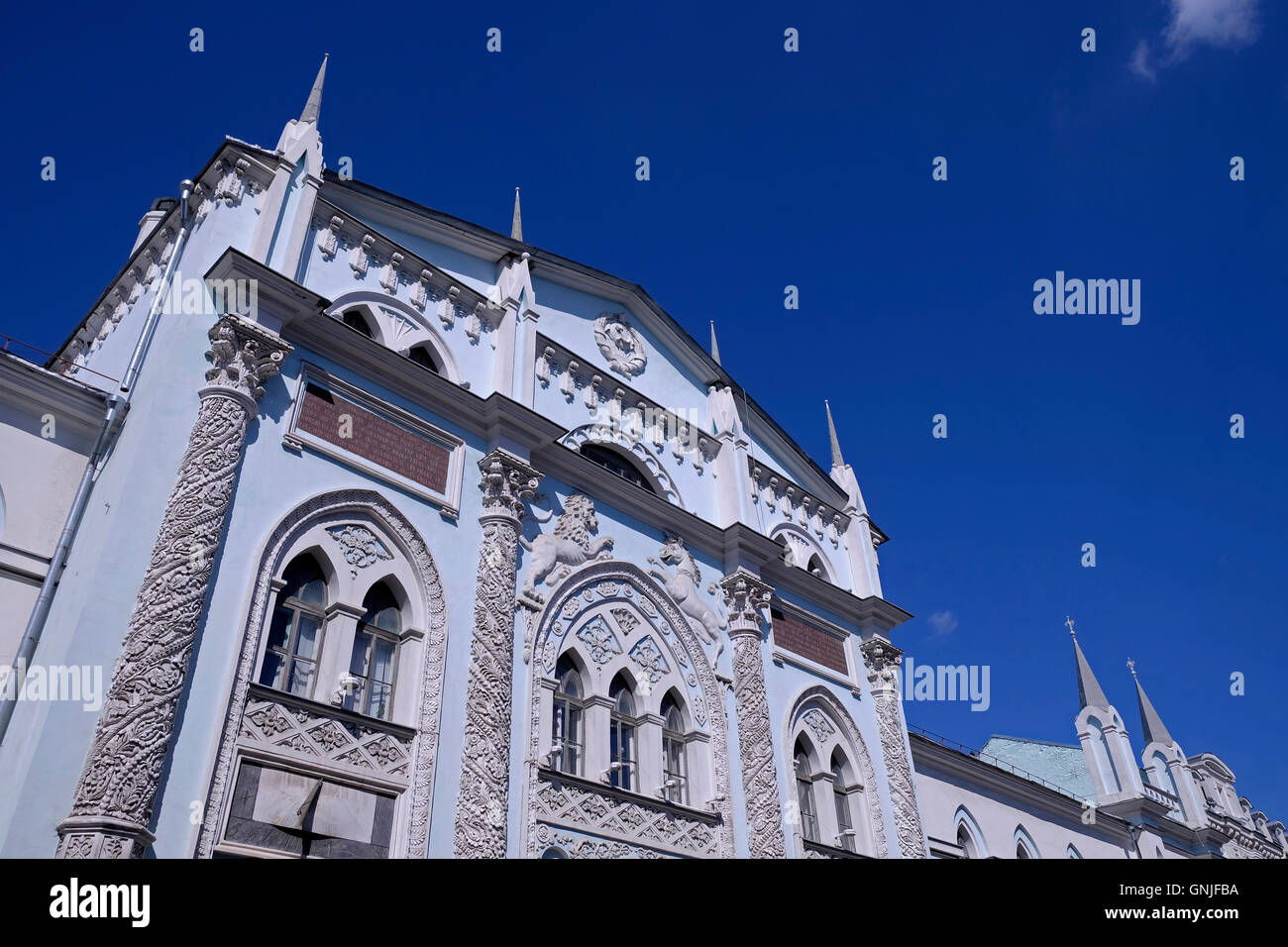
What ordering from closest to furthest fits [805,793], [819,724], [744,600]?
1. [805,793]
2. [744,600]
3. [819,724]

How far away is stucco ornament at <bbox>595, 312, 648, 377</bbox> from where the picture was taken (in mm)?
20359

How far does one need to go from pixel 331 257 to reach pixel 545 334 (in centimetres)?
450

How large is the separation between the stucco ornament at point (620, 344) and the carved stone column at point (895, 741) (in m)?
7.99

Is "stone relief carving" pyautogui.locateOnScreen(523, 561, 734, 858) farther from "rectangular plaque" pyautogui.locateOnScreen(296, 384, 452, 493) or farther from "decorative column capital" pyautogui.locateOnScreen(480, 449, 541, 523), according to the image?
"rectangular plaque" pyautogui.locateOnScreen(296, 384, 452, 493)

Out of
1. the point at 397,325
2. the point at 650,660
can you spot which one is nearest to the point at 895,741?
the point at 650,660

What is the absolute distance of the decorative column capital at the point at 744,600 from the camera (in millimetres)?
18562

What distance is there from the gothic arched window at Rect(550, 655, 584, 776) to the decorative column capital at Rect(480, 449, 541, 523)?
8.32 feet

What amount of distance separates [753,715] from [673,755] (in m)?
1.82

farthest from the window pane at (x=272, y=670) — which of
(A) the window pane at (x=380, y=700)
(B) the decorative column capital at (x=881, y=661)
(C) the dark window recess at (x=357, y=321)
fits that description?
(B) the decorative column capital at (x=881, y=661)

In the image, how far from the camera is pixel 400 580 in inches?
536

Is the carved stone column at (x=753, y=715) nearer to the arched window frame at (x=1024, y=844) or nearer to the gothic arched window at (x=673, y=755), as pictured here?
the gothic arched window at (x=673, y=755)

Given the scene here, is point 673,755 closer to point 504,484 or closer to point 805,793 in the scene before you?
point 805,793

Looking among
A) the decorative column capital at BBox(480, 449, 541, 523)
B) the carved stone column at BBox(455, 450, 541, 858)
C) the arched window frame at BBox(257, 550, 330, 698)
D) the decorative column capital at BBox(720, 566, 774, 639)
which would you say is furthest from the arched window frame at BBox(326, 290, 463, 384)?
the decorative column capital at BBox(720, 566, 774, 639)
